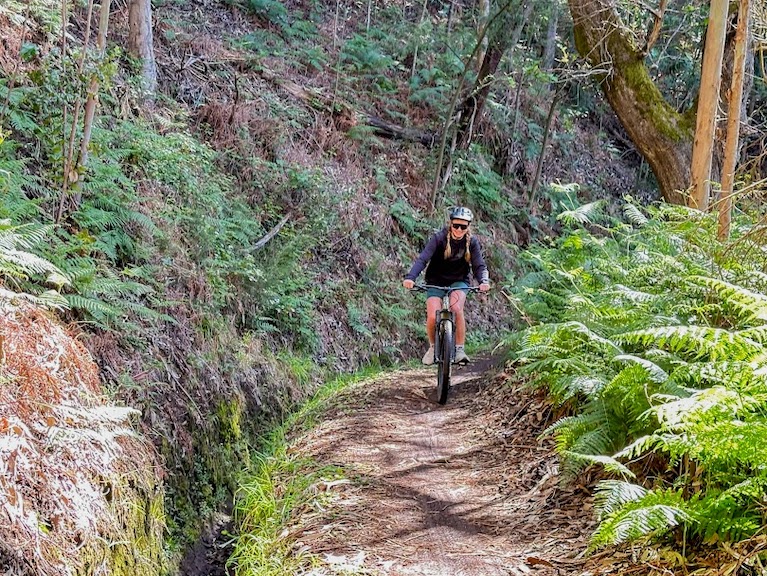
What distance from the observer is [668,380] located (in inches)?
155

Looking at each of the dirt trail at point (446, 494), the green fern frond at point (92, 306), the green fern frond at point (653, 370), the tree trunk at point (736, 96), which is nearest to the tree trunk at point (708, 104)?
the tree trunk at point (736, 96)

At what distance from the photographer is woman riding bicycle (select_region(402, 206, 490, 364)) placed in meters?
7.82

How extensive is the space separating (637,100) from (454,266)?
302 centimetres

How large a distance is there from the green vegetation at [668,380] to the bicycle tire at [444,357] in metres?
0.72

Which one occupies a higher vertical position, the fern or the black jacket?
the fern

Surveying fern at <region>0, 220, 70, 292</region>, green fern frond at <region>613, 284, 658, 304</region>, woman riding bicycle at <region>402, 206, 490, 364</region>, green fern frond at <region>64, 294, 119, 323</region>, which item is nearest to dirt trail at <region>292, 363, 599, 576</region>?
woman riding bicycle at <region>402, 206, 490, 364</region>

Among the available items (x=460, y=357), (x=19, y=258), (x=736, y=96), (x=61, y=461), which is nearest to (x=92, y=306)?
(x=19, y=258)

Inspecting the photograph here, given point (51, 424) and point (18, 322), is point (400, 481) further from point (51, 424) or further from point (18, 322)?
point (18, 322)

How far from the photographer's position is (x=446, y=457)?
19.6 ft

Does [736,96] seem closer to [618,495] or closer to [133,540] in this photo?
[618,495]

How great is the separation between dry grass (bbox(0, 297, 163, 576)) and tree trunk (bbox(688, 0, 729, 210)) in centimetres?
584

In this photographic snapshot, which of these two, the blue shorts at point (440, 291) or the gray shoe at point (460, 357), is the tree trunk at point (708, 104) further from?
the gray shoe at point (460, 357)

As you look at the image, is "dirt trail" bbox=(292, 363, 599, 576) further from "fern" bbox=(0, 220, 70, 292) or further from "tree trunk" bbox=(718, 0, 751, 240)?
"tree trunk" bbox=(718, 0, 751, 240)

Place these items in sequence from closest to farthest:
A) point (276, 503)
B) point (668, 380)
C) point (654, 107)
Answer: point (668, 380) < point (276, 503) < point (654, 107)
